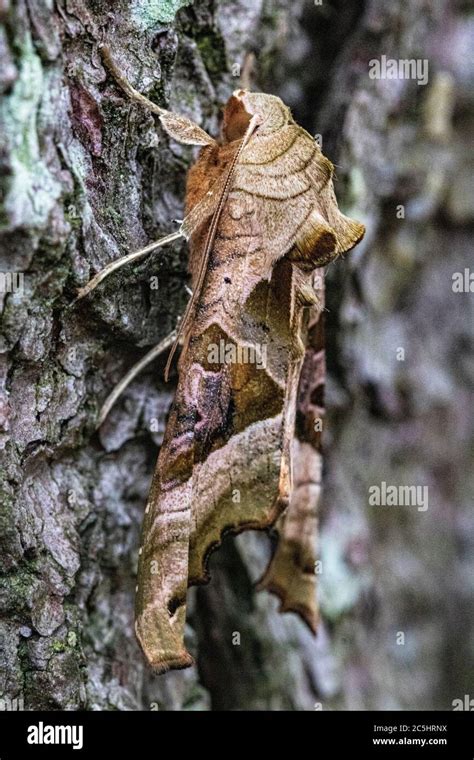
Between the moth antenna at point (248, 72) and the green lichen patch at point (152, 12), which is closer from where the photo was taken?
the green lichen patch at point (152, 12)

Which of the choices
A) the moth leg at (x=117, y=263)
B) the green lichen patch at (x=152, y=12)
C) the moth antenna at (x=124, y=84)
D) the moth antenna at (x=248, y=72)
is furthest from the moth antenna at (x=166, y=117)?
the moth antenna at (x=248, y=72)

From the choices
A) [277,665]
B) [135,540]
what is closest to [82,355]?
[135,540]

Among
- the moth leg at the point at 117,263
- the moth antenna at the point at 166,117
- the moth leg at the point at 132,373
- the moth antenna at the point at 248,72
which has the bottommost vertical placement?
the moth leg at the point at 132,373

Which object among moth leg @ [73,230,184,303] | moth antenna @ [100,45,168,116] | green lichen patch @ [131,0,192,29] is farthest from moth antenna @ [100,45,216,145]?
moth leg @ [73,230,184,303]

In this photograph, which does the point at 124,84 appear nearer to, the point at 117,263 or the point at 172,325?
the point at 117,263

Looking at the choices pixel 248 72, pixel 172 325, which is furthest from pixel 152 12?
pixel 172 325
